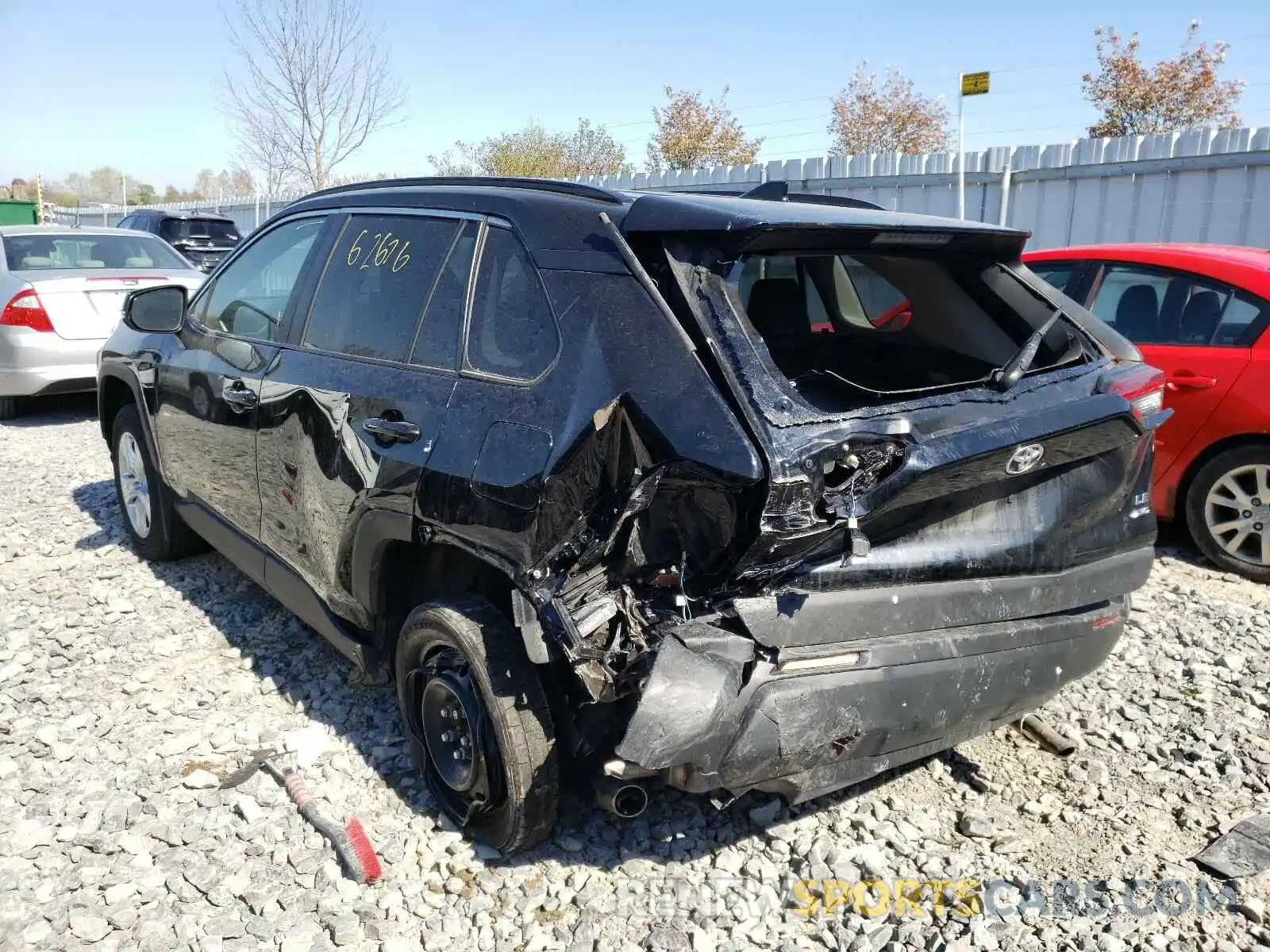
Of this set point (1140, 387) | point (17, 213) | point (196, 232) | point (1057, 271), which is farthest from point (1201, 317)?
point (17, 213)

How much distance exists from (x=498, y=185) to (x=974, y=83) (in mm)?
9605

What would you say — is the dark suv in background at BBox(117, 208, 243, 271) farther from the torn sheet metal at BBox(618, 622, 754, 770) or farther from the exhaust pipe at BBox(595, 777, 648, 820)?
the torn sheet metal at BBox(618, 622, 754, 770)

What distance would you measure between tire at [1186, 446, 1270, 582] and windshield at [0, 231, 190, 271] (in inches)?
353

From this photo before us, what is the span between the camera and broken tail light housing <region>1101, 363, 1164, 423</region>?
9.47ft

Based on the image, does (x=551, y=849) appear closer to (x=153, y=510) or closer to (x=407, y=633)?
(x=407, y=633)

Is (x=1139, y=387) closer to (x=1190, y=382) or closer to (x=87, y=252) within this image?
(x=1190, y=382)

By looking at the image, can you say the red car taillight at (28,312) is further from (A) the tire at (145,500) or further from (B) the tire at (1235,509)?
(B) the tire at (1235,509)

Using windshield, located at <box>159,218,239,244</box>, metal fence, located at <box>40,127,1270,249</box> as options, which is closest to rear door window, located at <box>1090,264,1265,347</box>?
metal fence, located at <box>40,127,1270,249</box>

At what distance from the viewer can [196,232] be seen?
1675cm

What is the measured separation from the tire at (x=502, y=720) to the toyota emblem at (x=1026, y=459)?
1344 mm

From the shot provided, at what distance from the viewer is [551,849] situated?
299 centimetres

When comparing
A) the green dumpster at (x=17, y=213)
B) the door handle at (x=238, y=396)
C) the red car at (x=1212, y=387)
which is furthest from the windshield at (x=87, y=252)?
the green dumpster at (x=17, y=213)

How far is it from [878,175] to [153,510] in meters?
9.58

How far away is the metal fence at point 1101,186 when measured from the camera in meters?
9.38
